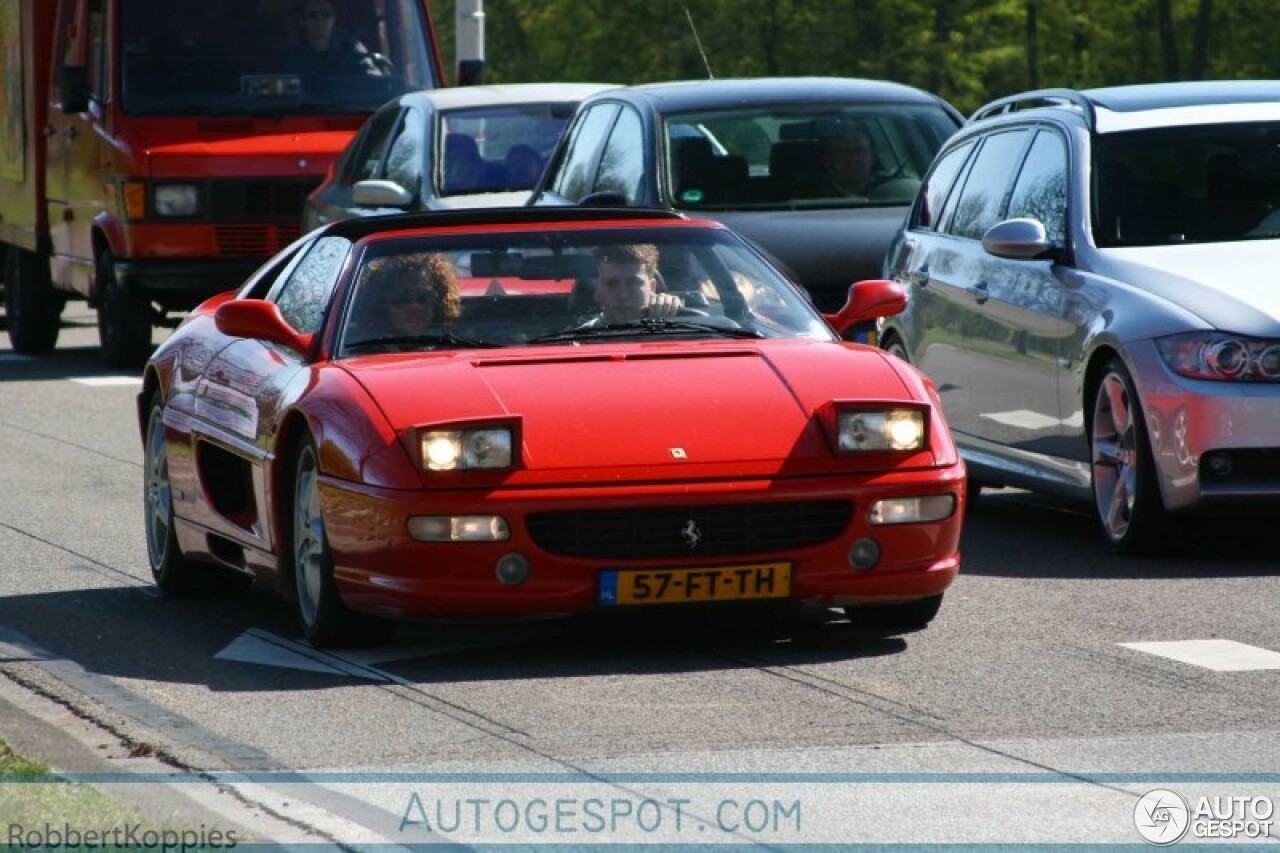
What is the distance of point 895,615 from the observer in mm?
8844

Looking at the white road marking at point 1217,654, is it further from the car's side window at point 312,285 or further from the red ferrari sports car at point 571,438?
the car's side window at point 312,285

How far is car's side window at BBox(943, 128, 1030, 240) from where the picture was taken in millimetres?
12258

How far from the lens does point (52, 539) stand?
39.2ft

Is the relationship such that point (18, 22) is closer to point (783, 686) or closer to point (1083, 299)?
point (1083, 299)

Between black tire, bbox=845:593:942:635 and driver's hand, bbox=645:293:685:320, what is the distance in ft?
3.66

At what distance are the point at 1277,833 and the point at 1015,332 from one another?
5728 mm

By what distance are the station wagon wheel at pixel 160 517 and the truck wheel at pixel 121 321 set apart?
11.1 m

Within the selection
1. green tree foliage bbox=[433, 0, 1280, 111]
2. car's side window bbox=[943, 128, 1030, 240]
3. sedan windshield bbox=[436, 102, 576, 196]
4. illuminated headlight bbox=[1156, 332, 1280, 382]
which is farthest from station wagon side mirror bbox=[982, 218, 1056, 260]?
green tree foliage bbox=[433, 0, 1280, 111]

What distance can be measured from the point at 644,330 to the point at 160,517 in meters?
2.22

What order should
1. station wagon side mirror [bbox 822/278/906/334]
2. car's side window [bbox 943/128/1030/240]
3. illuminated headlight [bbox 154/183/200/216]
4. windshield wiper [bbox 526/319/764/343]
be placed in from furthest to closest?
illuminated headlight [bbox 154/183/200/216]
car's side window [bbox 943/128/1030/240]
station wagon side mirror [bbox 822/278/906/334]
windshield wiper [bbox 526/319/764/343]

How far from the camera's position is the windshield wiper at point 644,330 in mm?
9070

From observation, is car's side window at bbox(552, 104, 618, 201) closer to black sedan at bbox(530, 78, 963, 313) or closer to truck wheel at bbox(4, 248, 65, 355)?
black sedan at bbox(530, 78, 963, 313)

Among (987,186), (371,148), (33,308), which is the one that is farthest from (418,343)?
(33,308)

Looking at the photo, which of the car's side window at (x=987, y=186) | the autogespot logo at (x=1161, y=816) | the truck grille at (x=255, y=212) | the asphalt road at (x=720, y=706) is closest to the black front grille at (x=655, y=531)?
the asphalt road at (x=720, y=706)
